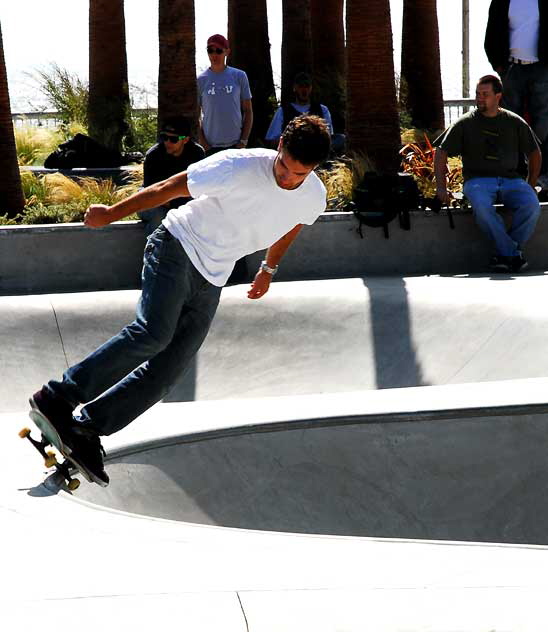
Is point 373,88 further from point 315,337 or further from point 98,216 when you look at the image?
point 98,216

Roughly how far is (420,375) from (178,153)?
2642 millimetres

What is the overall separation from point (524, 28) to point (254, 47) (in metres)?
7.52

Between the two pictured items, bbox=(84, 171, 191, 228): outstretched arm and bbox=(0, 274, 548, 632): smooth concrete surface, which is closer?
bbox=(0, 274, 548, 632): smooth concrete surface

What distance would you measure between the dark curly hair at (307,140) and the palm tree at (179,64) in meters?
8.88

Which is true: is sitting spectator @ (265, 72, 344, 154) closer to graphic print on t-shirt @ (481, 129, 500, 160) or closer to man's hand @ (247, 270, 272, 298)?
graphic print on t-shirt @ (481, 129, 500, 160)

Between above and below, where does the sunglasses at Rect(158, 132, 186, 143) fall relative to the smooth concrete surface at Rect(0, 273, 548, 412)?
above

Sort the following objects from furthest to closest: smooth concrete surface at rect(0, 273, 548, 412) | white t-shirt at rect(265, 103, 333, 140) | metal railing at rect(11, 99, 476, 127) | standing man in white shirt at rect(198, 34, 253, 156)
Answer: metal railing at rect(11, 99, 476, 127), white t-shirt at rect(265, 103, 333, 140), standing man in white shirt at rect(198, 34, 253, 156), smooth concrete surface at rect(0, 273, 548, 412)

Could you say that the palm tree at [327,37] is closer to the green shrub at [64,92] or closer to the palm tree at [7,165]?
the green shrub at [64,92]

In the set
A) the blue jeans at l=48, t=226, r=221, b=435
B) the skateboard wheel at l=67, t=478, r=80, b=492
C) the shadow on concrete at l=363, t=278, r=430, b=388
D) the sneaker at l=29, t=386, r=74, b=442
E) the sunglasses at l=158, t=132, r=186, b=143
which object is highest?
the sunglasses at l=158, t=132, r=186, b=143

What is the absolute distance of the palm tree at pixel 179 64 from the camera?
1344cm

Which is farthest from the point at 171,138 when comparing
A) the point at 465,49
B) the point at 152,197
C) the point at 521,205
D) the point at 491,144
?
the point at 465,49

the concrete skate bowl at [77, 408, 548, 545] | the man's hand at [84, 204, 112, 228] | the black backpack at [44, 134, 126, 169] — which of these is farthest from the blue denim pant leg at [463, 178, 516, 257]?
the black backpack at [44, 134, 126, 169]

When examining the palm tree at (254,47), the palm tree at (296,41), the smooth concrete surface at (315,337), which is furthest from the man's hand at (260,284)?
the palm tree at (296,41)

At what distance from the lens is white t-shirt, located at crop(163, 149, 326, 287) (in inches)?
190
